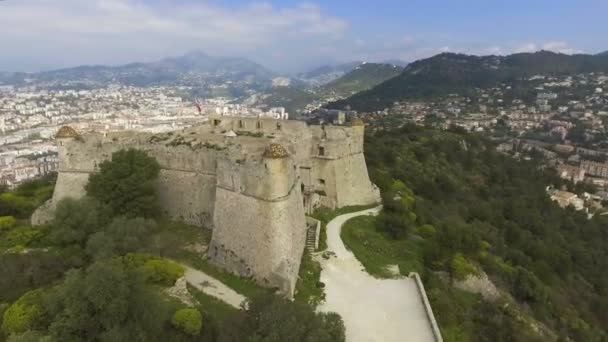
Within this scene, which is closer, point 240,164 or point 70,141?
point 240,164

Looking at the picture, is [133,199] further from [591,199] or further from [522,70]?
[522,70]

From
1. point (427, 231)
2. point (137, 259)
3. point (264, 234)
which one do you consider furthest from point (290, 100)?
point (264, 234)

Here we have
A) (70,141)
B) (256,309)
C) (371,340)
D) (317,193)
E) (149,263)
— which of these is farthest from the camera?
(317,193)

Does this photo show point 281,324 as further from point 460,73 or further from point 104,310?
point 460,73

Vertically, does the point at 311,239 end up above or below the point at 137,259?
below

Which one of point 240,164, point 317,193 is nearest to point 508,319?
point 317,193

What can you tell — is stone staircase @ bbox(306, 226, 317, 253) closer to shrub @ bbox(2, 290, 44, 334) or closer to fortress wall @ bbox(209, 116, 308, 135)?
fortress wall @ bbox(209, 116, 308, 135)

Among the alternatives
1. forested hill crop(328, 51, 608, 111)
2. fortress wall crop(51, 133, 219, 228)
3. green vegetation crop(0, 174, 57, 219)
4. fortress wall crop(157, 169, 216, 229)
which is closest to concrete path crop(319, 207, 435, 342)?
fortress wall crop(157, 169, 216, 229)
